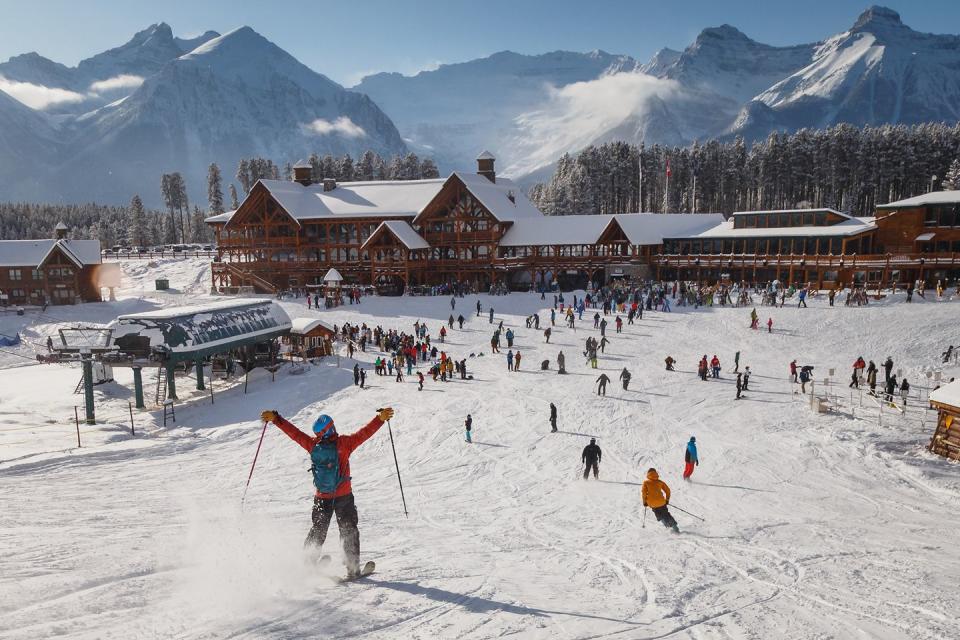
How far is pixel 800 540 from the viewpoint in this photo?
10.6 m

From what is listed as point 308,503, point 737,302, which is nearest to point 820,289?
point 737,302

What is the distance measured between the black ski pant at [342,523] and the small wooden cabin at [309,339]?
23913 millimetres

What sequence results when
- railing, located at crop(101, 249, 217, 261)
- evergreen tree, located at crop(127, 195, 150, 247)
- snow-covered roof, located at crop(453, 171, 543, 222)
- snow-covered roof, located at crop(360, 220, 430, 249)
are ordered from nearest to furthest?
snow-covered roof, located at crop(360, 220, 430, 249)
snow-covered roof, located at crop(453, 171, 543, 222)
railing, located at crop(101, 249, 217, 261)
evergreen tree, located at crop(127, 195, 150, 247)

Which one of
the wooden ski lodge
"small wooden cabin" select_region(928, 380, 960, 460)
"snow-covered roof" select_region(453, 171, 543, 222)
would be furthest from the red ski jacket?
"snow-covered roof" select_region(453, 171, 543, 222)

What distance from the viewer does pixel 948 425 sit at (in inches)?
685

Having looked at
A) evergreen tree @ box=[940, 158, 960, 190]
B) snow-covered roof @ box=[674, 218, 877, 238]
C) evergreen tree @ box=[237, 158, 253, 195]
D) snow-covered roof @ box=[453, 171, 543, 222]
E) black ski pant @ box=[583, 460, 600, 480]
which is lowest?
black ski pant @ box=[583, 460, 600, 480]

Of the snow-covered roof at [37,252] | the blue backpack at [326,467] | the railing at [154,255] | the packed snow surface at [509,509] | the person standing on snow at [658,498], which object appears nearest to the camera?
the packed snow surface at [509,509]

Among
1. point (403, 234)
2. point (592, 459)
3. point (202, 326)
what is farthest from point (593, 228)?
point (592, 459)

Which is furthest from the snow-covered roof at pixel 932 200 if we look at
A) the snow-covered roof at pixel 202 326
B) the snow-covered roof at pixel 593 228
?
the snow-covered roof at pixel 202 326

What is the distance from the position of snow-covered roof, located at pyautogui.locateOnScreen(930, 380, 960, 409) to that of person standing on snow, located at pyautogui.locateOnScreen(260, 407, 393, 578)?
1744 cm

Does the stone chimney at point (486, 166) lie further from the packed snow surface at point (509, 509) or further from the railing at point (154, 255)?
the packed snow surface at point (509, 509)

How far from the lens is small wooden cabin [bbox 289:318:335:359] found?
30594 mm

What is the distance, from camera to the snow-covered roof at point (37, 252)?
47.6 m

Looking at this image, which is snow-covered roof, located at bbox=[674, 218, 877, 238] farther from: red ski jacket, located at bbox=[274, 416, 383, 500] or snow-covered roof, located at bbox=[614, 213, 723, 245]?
red ski jacket, located at bbox=[274, 416, 383, 500]
